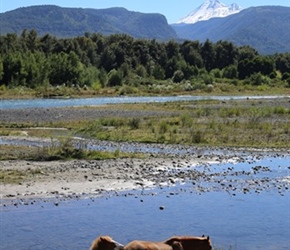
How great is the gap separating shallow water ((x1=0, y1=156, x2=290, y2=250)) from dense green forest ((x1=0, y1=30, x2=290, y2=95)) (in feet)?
280

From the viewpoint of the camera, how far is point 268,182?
78.8 feet

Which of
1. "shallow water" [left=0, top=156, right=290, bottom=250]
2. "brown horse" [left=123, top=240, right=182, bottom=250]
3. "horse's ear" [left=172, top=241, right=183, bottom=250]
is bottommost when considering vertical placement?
"shallow water" [left=0, top=156, right=290, bottom=250]

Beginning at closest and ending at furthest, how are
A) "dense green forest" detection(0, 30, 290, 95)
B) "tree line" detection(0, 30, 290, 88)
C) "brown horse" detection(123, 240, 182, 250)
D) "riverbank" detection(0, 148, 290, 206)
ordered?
"brown horse" detection(123, 240, 182, 250) < "riverbank" detection(0, 148, 290, 206) < "tree line" detection(0, 30, 290, 88) < "dense green forest" detection(0, 30, 290, 95)

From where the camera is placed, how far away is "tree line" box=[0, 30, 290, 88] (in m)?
112

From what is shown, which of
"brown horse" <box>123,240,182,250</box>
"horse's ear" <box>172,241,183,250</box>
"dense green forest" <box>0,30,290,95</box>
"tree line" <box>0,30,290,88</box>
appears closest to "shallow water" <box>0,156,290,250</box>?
"horse's ear" <box>172,241,183,250</box>

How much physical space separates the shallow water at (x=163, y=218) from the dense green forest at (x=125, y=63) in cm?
8545

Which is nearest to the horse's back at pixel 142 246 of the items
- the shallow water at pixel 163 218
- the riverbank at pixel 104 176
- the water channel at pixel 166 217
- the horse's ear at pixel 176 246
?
the horse's ear at pixel 176 246

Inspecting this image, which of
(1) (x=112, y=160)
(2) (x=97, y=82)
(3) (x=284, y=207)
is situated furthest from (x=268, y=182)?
(2) (x=97, y=82)

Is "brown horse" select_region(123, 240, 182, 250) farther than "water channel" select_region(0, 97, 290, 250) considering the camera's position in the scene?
No

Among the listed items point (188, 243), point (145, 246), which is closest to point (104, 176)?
point (188, 243)

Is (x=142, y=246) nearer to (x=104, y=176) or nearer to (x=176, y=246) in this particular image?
(x=176, y=246)

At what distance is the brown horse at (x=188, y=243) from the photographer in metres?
9.22

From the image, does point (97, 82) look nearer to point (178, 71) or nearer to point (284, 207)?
point (178, 71)

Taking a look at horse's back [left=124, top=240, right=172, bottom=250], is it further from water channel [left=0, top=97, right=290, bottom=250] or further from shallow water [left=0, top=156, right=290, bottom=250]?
shallow water [left=0, top=156, right=290, bottom=250]
